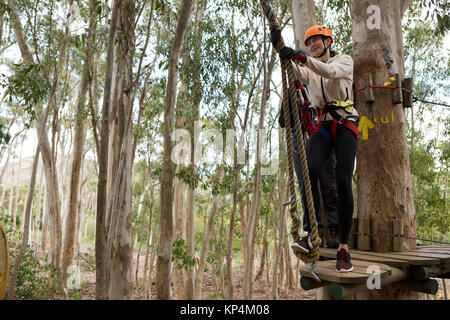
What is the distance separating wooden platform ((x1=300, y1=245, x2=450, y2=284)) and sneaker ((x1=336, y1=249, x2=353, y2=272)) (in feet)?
0.08

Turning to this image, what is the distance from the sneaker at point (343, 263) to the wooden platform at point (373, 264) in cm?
3

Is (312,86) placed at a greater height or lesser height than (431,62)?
lesser

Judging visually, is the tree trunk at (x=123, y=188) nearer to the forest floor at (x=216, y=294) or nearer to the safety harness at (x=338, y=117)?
the safety harness at (x=338, y=117)

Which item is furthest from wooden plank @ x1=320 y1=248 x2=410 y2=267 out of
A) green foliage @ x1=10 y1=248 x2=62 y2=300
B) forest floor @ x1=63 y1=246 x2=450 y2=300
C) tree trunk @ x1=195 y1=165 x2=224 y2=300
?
forest floor @ x1=63 y1=246 x2=450 y2=300

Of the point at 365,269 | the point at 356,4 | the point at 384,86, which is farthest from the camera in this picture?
Result: the point at 356,4

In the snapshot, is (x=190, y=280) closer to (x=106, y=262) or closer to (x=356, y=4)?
(x=106, y=262)

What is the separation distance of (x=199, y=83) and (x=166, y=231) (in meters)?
3.86

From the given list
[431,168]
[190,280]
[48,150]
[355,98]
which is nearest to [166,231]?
[355,98]

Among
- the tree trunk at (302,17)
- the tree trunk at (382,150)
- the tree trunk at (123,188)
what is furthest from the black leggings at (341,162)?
the tree trunk at (123,188)

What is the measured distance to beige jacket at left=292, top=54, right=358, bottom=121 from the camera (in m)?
1.94

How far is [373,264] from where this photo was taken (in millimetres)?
1923

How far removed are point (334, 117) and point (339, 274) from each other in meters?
0.88

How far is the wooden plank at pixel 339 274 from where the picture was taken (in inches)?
64.4
